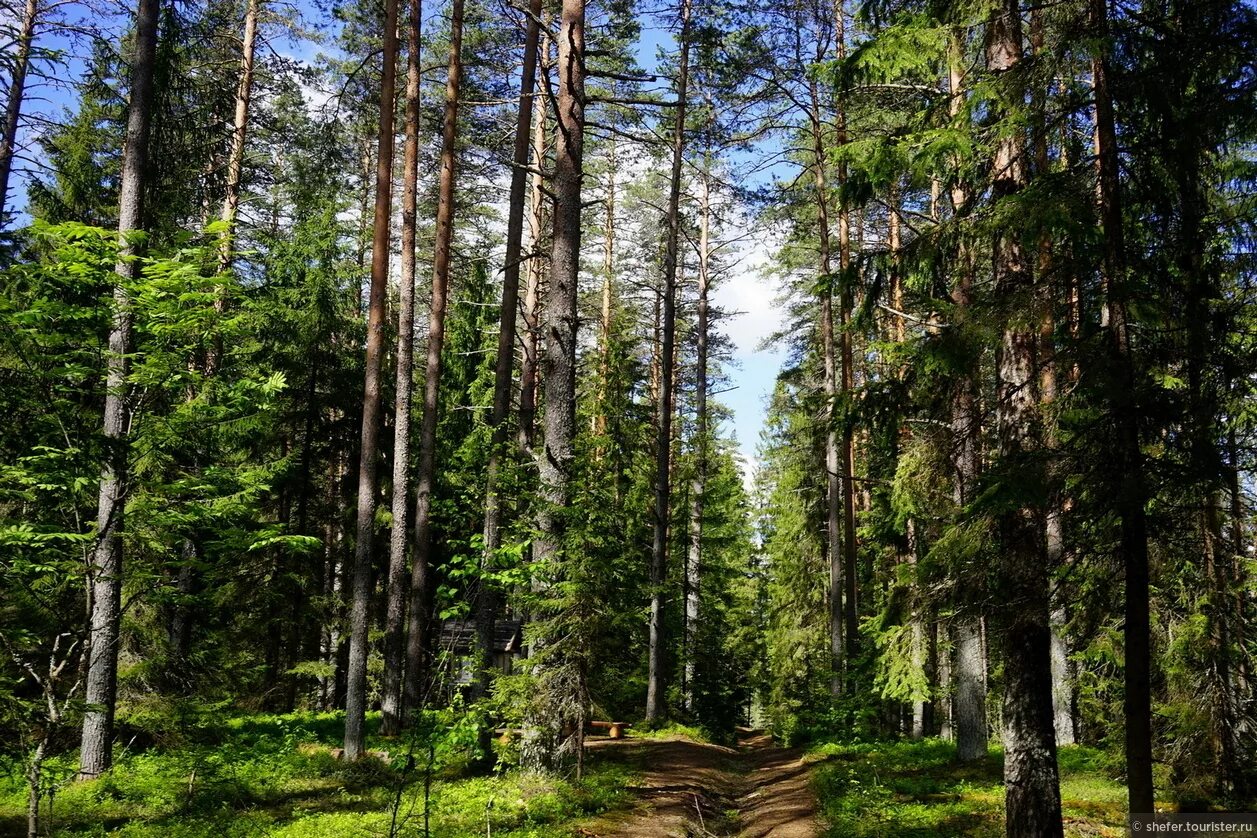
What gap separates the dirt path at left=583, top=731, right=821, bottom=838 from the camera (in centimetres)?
903

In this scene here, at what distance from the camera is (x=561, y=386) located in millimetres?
9266

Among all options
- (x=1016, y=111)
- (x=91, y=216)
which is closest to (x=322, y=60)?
(x=91, y=216)

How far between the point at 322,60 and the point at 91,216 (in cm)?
796

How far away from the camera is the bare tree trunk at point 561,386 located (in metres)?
8.99

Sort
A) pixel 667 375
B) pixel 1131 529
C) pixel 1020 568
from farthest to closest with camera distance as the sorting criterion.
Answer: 1. pixel 667 375
2. pixel 1020 568
3. pixel 1131 529

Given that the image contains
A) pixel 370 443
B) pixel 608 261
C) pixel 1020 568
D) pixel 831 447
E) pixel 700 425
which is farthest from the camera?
pixel 608 261

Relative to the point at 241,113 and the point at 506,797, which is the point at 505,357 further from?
the point at 241,113

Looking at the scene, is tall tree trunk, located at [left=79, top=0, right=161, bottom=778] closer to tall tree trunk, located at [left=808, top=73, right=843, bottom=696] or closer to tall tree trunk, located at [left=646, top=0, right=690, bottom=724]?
tall tree trunk, located at [left=646, top=0, right=690, bottom=724]

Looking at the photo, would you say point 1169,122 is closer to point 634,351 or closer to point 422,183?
point 422,183

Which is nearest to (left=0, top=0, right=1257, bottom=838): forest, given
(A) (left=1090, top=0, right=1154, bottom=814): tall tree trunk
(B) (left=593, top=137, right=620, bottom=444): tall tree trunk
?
(A) (left=1090, top=0, right=1154, bottom=814): tall tree trunk

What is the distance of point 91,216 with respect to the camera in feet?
50.8

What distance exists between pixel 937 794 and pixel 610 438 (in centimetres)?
683

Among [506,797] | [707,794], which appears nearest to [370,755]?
[506,797]

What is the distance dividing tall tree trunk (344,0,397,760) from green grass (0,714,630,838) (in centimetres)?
105
